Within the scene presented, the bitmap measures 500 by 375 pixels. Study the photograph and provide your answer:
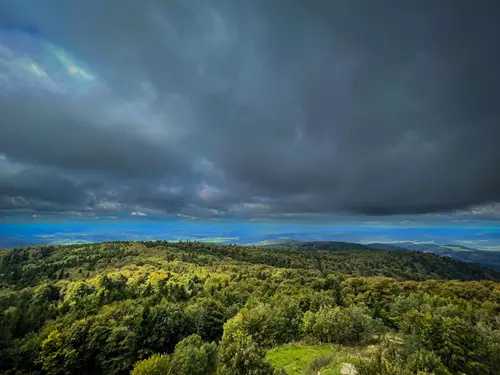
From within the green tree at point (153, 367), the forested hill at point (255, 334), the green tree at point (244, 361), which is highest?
the green tree at point (244, 361)

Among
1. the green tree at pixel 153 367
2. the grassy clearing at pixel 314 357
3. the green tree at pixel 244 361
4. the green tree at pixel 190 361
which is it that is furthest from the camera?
the green tree at pixel 190 361

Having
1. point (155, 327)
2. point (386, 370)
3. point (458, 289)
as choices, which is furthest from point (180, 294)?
point (458, 289)

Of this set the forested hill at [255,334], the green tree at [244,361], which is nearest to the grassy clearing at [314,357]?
the forested hill at [255,334]

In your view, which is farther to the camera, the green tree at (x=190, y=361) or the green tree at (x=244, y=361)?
the green tree at (x=190, y=361)

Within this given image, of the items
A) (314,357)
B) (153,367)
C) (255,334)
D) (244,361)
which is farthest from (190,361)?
(244,361)

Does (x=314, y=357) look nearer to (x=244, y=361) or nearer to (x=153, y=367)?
(x=244, y=361)

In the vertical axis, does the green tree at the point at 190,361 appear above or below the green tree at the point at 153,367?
below

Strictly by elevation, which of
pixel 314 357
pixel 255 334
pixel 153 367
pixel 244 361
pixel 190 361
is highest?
pixel 244 361

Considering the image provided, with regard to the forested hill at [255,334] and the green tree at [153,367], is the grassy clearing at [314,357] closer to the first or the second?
the forested hill at [255,334]
